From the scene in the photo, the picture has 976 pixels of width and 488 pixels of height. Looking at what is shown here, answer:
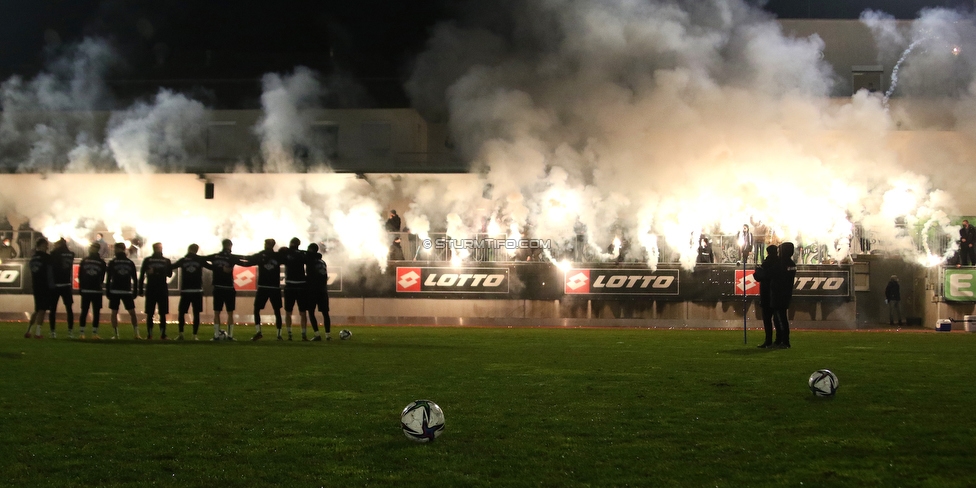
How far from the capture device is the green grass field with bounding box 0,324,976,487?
5.80 meters

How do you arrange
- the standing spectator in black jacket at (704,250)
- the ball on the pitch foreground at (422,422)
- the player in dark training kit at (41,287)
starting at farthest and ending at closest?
1. the standing spectator in black jacket at (704,250)
2. the player in dark training kit at (41,287)
3. the ball on the pitch foreground at (422,422)

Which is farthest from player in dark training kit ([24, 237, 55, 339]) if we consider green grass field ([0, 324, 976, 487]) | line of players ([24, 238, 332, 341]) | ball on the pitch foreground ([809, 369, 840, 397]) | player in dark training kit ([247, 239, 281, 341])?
ball on the pitch foreground ([809, 369, 840, 397])

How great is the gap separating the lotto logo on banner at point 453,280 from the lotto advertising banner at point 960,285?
13708 millimetres

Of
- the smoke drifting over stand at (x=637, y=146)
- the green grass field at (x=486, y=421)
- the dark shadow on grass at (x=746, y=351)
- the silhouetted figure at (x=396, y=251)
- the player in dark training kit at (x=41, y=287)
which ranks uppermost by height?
the smoke drifting over stand at (x=637, y=146)

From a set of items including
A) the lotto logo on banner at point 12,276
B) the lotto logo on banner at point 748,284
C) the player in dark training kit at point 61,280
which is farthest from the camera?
the lotto logo on banner at point 12,276

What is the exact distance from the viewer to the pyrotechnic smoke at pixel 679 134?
28500 millimetres

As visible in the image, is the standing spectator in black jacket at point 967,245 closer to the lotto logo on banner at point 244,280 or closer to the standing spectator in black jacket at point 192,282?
the standing spectator in black jacket at point 192,282

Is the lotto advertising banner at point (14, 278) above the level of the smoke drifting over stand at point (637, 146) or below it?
below

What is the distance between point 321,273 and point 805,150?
697 inches

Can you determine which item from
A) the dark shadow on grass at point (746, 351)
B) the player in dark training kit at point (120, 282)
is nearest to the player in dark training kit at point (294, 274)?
the player in dark training kit at point (120, 282)

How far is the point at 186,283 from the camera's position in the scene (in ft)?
62.3

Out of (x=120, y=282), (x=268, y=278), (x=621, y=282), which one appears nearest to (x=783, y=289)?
(x=268, y=278)

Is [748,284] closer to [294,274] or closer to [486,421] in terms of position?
[294,274]

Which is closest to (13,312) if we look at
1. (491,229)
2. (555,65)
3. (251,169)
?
(251,169)
